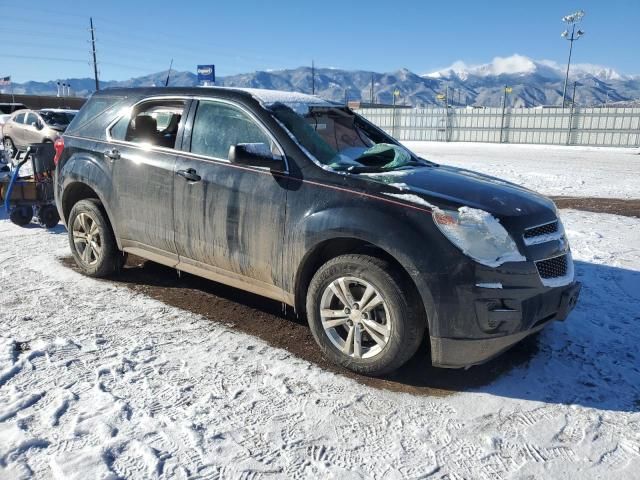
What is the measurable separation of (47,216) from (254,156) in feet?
17.2

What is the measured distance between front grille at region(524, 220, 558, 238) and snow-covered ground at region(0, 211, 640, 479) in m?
0.94

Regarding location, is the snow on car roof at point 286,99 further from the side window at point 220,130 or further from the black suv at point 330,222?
the side window at point 220,130

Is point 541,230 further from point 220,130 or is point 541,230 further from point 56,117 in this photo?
point 56,117

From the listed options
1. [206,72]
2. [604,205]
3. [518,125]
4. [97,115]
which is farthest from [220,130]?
[206,72]

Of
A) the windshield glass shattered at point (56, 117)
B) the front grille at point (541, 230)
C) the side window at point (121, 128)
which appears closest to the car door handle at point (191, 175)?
the side window at point (121, 128)

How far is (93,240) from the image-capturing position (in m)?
5.21

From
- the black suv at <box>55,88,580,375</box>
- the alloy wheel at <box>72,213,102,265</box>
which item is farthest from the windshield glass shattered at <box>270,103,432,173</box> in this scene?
the alloy wheel at <box>72,213,102,265</box>

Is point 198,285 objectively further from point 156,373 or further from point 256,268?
point 156,373

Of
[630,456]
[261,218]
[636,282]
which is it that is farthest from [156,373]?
[636,282]

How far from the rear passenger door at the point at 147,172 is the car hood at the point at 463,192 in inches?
73.8

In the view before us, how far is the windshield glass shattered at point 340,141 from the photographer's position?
382 centimetres

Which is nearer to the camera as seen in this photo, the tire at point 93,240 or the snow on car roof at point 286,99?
the snow on car roof at point 286,99

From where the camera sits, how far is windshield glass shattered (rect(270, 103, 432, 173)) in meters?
3.82

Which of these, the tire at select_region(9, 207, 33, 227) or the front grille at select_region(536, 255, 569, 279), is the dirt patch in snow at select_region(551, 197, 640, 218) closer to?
the front grille at select_region(536, 255, 569, 279)
